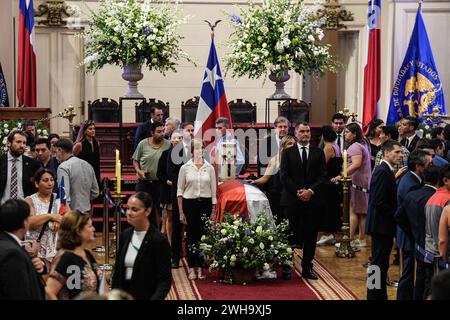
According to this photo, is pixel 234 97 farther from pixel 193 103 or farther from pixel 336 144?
pixel 336 144

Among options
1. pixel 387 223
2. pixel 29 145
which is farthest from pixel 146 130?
pixel 387 223

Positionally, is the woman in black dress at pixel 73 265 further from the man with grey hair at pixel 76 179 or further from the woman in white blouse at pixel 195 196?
the woman in white blouse at pixel 195 196

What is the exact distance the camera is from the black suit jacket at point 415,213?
7605 millimetres

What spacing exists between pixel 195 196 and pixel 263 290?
3.95ft

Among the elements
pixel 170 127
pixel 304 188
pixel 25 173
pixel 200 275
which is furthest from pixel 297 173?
pixel 25 173

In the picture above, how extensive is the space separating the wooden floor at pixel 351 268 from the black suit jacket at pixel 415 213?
1443mm

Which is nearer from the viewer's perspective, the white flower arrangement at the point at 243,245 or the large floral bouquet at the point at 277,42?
the white flower arrangement at the point at 243,245

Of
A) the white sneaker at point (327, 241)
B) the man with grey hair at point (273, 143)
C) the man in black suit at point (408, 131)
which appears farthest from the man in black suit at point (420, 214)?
the white sneaker at point (327, 241)

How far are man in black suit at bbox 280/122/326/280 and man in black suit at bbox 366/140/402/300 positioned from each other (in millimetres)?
1391

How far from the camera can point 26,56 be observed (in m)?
15.3

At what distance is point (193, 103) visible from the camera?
53.2ft

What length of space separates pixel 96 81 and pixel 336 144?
6.60 m

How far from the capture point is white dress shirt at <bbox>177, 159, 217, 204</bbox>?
9914 mm

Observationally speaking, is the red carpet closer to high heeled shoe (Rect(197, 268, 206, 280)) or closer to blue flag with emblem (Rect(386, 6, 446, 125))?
high heeled shoe (Rect(197, 268, 206, 280))
